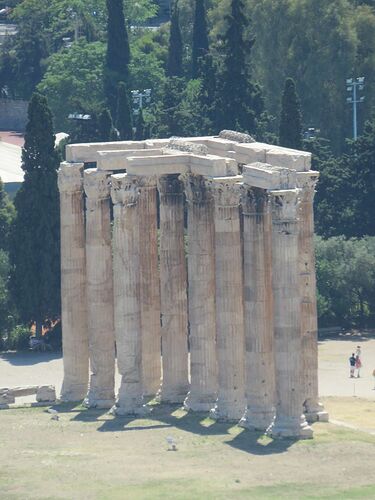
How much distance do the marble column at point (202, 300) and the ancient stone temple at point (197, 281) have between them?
0.04 metres

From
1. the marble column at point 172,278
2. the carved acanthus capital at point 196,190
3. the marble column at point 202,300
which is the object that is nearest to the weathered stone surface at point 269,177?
the carved acanthus capital at point 196,190

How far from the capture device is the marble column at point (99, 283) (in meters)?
118

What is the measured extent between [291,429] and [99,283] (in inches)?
496

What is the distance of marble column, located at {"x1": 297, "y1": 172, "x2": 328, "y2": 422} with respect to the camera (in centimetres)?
11400

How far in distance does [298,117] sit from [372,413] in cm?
3660

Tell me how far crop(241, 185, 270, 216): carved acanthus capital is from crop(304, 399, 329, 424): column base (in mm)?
8153

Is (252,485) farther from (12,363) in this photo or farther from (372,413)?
(12,363)

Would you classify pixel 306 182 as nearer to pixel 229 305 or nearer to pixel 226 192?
pixel 226 192

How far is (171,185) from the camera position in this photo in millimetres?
118250

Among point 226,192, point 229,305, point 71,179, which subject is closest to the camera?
point 226,192

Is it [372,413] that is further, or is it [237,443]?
[372,413]

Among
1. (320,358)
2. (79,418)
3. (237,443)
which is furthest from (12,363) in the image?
(237,443)

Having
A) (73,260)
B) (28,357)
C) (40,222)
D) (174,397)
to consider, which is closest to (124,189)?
(73,260)

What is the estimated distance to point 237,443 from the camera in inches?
4313
